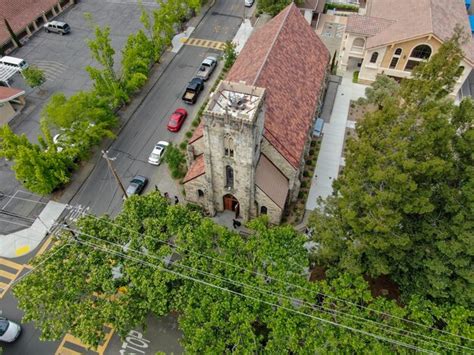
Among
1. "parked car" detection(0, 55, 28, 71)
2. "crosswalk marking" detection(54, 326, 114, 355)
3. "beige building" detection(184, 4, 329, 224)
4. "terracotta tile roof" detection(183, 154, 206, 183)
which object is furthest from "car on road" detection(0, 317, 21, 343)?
"parked car" detection(0, 55, 28, 71)

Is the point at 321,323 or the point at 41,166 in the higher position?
the point at 41,166

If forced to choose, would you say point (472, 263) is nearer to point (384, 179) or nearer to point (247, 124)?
point (384, 179)

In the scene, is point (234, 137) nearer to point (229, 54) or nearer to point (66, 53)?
point (229, 54)

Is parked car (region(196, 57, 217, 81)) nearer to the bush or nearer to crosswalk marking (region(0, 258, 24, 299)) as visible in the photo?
the bush

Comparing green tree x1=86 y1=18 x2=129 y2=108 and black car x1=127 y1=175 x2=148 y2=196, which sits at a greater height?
green tree x1=86 y1=18 x2=129 y2=108

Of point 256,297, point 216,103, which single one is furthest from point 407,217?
point 216,103

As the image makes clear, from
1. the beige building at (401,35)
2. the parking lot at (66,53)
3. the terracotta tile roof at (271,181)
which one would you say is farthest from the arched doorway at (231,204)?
the beige building at (401,35)

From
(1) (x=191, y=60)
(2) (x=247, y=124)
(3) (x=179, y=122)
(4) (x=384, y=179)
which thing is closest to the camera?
(4) (x=384, y=179)
